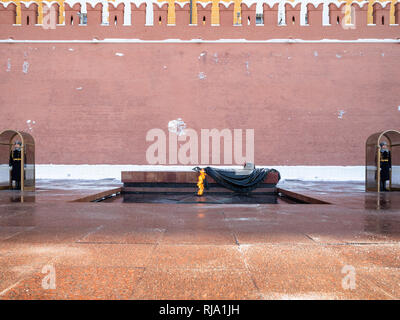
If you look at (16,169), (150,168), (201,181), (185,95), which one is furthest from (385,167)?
(16,169)

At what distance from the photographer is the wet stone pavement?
1.16 metres

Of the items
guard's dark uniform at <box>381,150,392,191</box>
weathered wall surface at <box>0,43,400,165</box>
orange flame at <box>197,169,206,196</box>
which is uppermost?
weathered wall surface at <box>0,43,400,165</box>

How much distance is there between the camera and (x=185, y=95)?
8352 mm

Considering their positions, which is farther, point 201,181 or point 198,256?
point 201,181

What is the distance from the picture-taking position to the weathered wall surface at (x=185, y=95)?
8.27 metres

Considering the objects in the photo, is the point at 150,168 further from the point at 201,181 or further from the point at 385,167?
the point at 385,167

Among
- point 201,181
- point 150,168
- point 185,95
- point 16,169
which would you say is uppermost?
point 185,95

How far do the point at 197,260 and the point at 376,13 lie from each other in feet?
30.8

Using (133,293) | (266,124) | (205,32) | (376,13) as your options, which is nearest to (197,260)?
(133,293)

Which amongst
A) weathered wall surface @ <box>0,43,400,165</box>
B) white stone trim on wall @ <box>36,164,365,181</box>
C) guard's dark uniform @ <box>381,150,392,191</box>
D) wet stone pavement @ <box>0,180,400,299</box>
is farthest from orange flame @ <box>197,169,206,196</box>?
guard's dark uniform @ <box>381,150,392,191</box>

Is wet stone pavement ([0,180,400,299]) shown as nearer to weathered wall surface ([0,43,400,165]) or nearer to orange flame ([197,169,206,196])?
orange flame ([197,169,206,196])

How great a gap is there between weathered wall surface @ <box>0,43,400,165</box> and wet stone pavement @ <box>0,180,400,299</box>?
5684mm

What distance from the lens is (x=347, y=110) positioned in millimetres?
8234

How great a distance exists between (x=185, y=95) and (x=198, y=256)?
718 centimetres
